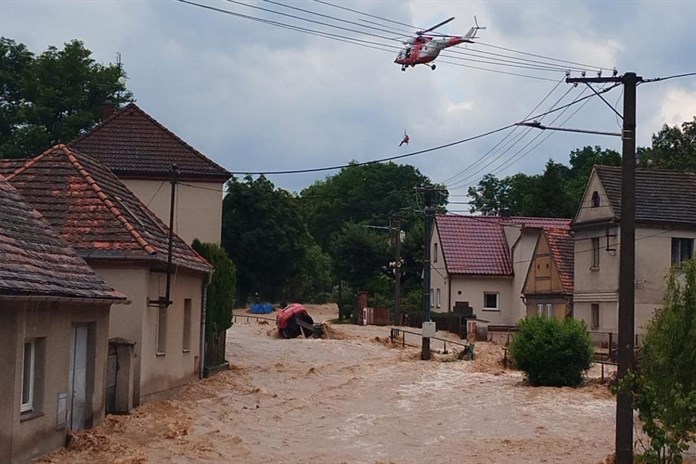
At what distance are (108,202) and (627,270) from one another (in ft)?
37.7

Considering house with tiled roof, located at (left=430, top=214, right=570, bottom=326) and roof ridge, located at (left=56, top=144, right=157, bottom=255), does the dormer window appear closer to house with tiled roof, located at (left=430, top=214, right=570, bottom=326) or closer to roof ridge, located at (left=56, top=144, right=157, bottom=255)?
house with tiled roof, located at (left=430, top=214, right=570, bottom=326)

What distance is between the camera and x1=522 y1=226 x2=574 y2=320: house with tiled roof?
51219 mm

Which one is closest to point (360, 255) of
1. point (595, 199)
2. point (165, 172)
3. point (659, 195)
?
point (595, 199)

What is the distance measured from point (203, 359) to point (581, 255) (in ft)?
80.7

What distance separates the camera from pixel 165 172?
1363 inches

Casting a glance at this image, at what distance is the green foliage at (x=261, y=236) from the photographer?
80812 millimetres

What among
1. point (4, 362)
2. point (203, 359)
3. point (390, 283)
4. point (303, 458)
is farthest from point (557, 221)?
point (4, 362)

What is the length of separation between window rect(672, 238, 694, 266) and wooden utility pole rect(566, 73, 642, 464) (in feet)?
90.6

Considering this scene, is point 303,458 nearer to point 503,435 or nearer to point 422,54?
point 503,435

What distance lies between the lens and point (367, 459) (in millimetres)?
17422

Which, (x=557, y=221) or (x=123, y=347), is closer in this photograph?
(x=123, y=347)

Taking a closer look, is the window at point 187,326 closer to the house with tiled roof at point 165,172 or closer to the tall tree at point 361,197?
the house with tiled roof at point 165,172

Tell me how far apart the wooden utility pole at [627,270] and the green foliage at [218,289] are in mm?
14434

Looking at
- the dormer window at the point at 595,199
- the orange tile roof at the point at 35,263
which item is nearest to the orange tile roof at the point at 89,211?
the orange tile roof at the point at 35,263
